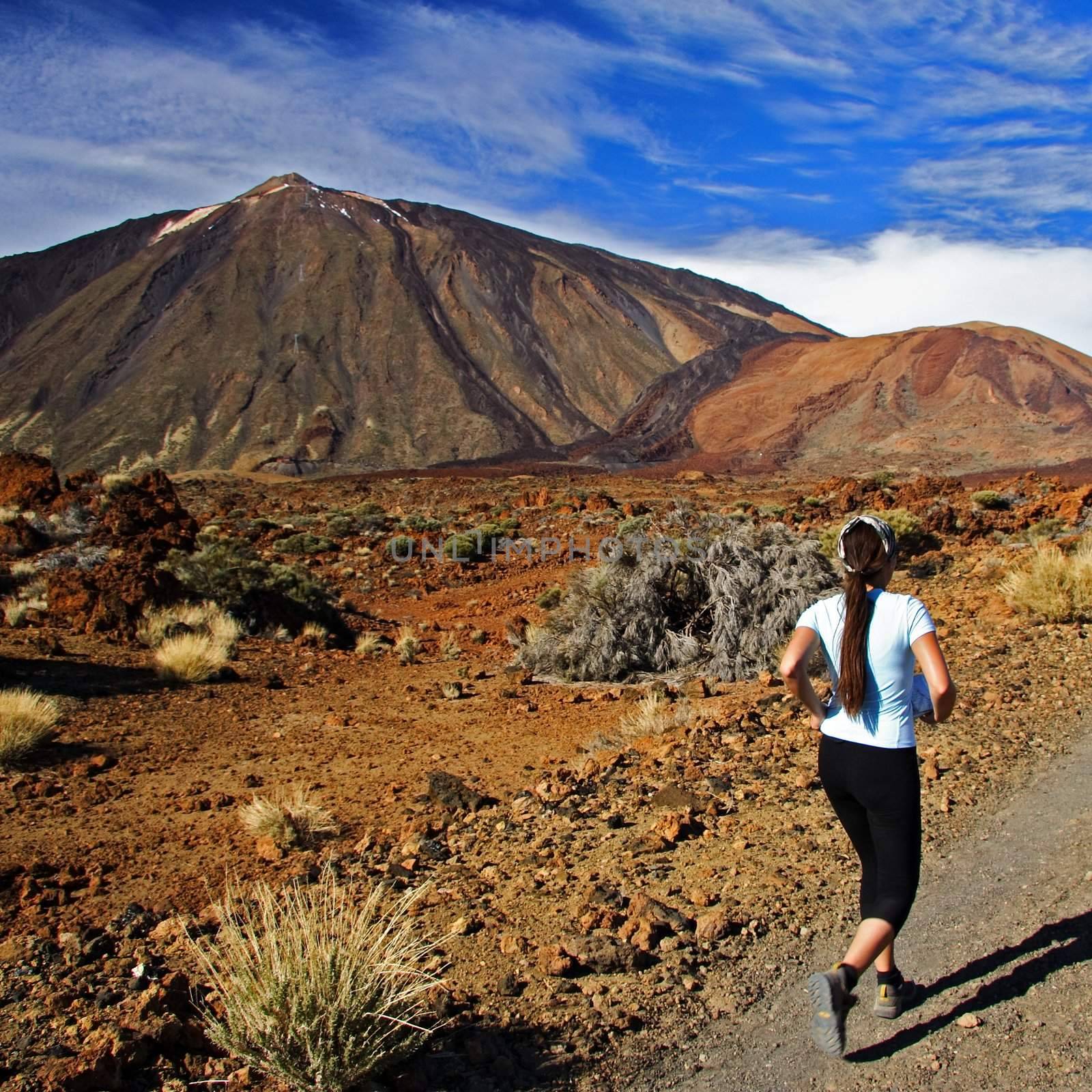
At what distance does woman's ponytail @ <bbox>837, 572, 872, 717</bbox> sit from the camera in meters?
2.71

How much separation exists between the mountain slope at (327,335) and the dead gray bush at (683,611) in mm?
54378

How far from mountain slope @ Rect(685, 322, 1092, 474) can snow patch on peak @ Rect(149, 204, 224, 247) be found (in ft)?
277

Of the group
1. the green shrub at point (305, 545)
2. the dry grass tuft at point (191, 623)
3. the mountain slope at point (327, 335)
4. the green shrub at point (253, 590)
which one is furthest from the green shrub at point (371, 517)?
the mountain slope at point (327, 335)

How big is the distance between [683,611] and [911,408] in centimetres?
2037

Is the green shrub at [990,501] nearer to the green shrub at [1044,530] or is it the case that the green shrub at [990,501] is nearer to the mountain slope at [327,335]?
the green shrub at [1044,530]

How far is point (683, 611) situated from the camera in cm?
936

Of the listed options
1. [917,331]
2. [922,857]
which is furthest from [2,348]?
[922,857]

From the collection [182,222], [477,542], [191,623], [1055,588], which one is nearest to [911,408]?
[477,542]

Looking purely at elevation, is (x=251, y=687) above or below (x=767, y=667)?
below

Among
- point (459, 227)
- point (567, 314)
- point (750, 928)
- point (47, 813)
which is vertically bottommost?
point (47, 813)

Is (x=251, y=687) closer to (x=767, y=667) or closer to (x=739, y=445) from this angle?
(x=767, y=667)

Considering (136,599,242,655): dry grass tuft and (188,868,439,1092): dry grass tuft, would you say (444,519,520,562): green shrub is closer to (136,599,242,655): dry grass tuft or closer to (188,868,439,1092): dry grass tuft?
(136,599,242,655): dry grass tuft

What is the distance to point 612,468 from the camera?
31.8 m

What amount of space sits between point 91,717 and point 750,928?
5438 millimetres
